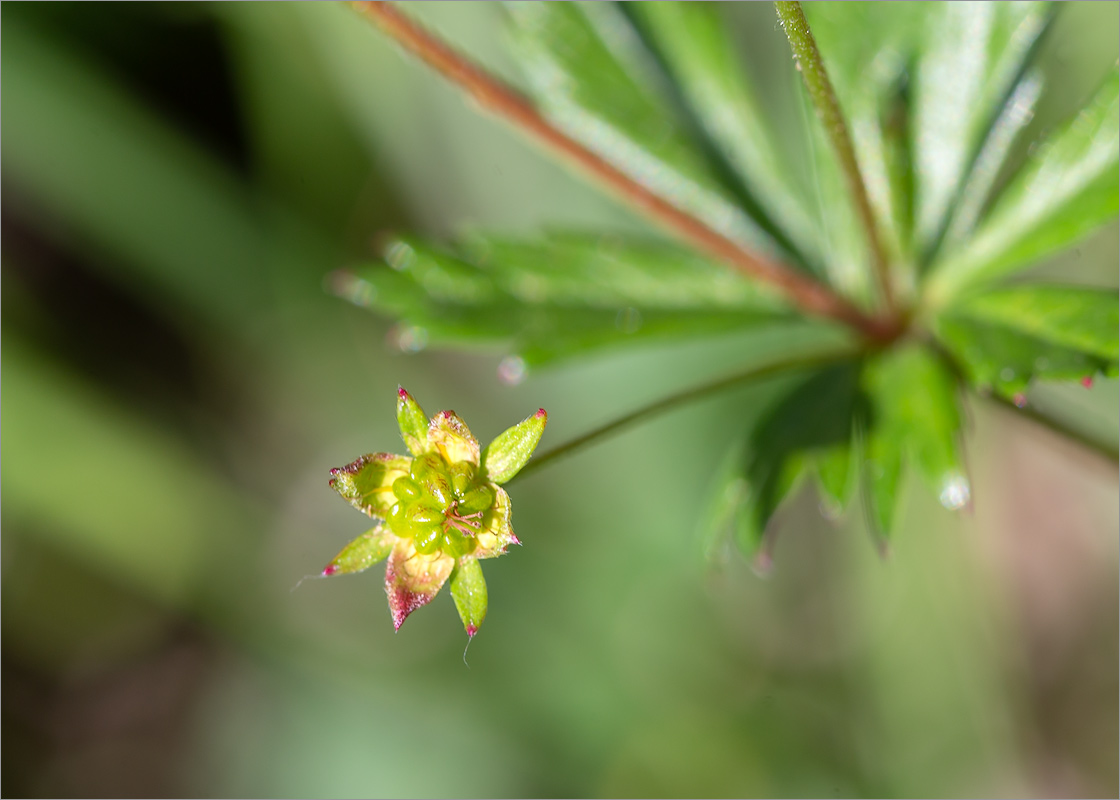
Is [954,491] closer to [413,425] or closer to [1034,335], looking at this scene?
[1034,335]

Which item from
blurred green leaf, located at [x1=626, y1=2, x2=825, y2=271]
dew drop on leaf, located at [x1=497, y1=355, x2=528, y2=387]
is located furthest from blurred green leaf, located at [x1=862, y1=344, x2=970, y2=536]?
dew drop on leaf, located at [x1=497, y1=355, x2=528, y2=387]

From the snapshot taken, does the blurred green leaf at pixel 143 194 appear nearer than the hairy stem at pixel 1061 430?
No

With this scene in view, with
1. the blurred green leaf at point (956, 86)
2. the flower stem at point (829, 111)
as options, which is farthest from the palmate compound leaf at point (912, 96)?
the flower stem at point (829, 111)

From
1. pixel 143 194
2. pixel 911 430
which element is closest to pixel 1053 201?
pixel 911 430

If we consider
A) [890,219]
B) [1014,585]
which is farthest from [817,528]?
[890,219]

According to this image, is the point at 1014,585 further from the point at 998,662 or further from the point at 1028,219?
Result: the point at 1028,219

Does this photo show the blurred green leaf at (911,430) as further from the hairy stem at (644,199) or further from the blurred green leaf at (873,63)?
the blurred green leaf at (873,63)
